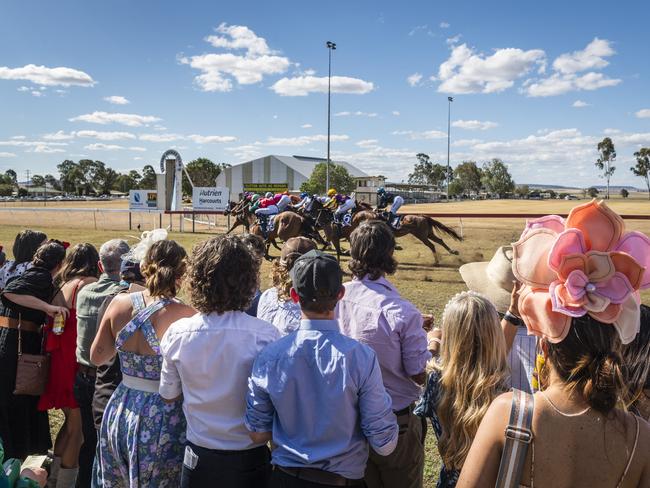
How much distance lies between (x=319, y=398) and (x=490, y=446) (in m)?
0.76

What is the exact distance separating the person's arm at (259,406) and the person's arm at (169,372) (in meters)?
0.41

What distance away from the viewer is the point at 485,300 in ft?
7.38

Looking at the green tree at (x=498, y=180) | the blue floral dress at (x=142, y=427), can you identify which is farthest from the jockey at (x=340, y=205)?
the green tree at (x=498, y=180)

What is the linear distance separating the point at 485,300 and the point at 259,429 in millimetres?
1143

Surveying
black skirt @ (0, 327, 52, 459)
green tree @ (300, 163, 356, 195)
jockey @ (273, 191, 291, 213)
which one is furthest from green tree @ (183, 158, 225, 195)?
black skirt @ (0, 327, 52, 459)

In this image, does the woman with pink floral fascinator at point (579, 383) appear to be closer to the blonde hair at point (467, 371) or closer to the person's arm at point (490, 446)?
the person's arm at point (490, 446)

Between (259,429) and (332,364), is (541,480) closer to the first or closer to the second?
(332,364)

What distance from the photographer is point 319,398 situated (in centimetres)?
194

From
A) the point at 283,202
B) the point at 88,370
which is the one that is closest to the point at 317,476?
the point at 88,370

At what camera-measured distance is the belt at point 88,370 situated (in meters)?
3.21

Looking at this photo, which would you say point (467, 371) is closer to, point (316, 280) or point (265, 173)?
point (316, 280)

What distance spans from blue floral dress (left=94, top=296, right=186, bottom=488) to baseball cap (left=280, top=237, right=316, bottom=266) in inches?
29.5

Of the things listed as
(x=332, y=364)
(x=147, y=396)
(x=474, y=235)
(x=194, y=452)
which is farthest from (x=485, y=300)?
(x=474, y=235)

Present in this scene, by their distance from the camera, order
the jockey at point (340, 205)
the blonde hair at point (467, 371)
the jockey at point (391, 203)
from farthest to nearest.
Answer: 1. the jockey at point (340, 205)
2. the jockey at point (391, 203)
3. the blonde hair at point (467, 371)
